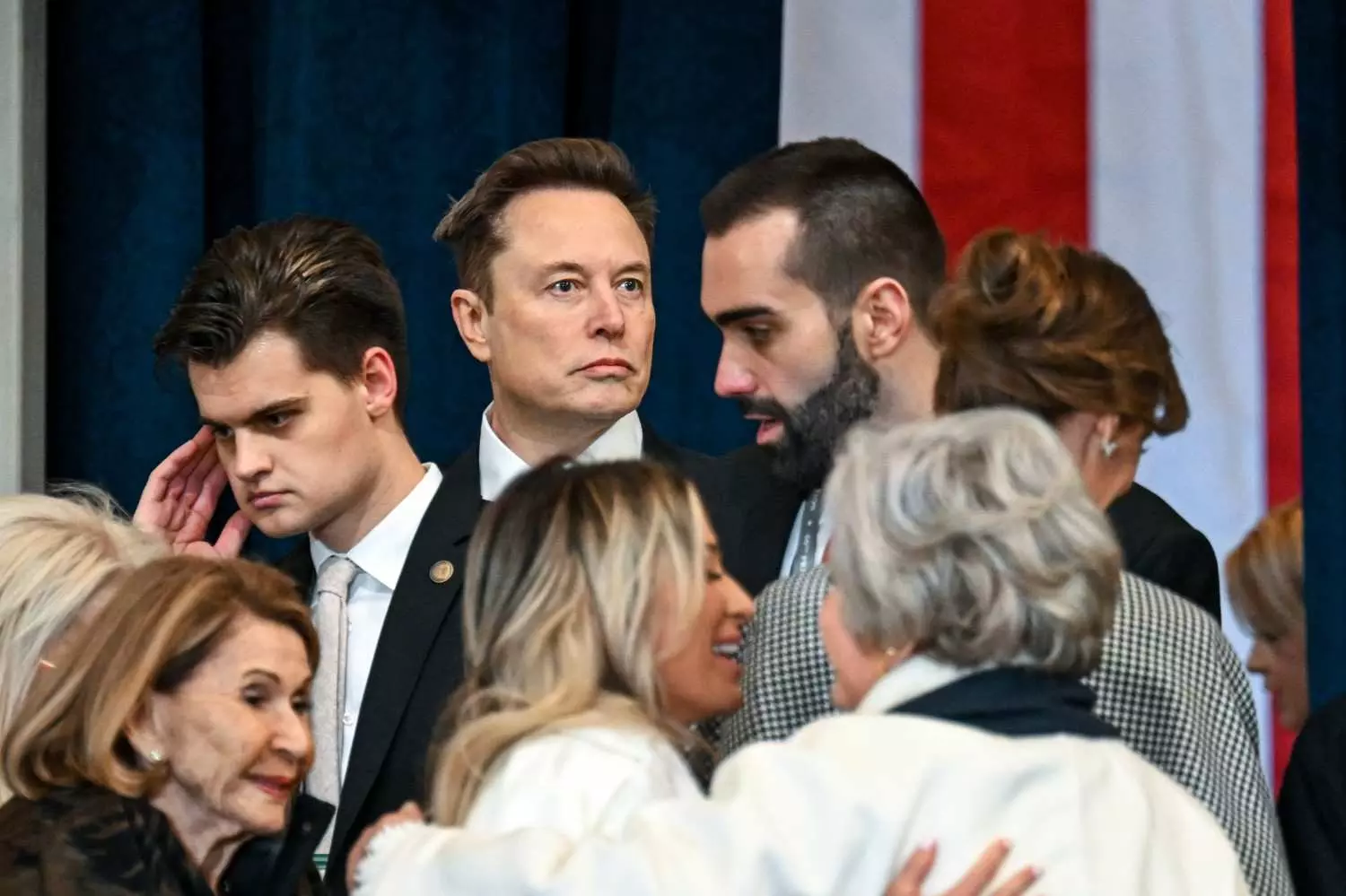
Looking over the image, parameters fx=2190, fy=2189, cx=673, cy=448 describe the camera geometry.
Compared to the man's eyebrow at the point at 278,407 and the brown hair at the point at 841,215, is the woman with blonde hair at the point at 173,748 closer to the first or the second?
the man's eyebrow at the point at 278,407

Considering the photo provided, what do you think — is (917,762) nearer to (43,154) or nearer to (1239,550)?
(1239,550)

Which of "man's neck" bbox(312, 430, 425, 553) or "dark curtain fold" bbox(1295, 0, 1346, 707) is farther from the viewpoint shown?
"man's neck" bbox(312, 430, 425, 553)

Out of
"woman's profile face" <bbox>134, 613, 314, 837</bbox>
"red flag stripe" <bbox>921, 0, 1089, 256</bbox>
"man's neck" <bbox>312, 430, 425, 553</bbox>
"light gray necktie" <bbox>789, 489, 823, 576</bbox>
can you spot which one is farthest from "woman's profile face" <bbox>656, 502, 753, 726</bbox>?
"red flag stripe" <bbox>921, 0, 1089, 256</bbox>

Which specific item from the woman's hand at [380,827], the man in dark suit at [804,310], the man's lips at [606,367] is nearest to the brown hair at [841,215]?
the man in dark suit at [804,310]

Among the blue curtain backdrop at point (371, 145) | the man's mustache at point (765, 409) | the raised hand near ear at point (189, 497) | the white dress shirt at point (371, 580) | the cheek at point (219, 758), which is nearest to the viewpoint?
the cheek at point (219, 758)

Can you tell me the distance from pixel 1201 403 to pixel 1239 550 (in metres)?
0.48

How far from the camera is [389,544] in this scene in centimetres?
306

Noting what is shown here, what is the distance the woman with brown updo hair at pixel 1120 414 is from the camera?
6.87 ft

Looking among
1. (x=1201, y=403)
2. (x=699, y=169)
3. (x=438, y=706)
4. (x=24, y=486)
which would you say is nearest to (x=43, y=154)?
(x=24, y=486)

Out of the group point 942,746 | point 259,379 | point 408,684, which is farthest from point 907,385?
point 942,746

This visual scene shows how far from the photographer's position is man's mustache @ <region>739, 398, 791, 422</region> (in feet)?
10.1

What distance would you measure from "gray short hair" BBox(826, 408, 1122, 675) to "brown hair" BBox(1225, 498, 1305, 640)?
1244mm

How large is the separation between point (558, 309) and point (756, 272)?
305 mm

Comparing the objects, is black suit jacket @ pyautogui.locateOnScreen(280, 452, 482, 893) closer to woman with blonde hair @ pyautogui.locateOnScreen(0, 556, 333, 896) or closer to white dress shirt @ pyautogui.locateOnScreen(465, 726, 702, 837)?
woman with blonde hair @ pyautogui.locateOnScreen(0, 556, 333, 896)
